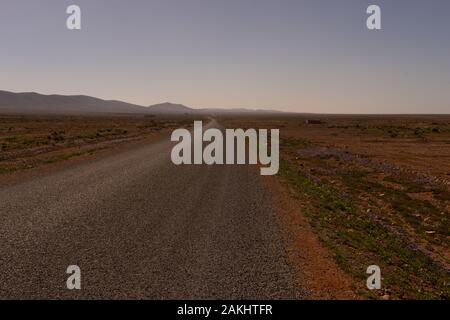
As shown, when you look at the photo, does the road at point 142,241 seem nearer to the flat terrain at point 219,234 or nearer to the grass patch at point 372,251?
the flat terrain at point 219,234

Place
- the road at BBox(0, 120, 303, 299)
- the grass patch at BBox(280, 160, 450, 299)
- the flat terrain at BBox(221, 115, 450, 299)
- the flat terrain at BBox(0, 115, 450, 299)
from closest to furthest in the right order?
1. the road at BBox(0, 120, 303, 299)
2. the flat terrain at BBox(0, 115, 450, 299)
3. the grass patch at BBox(280, 160, 450, 299)
4. the flat terrain at BBox(221, 115, 450, 299)

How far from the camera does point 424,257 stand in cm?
936

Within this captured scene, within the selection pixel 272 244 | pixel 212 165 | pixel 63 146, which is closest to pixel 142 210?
pixel 272 244

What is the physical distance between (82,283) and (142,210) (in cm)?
531

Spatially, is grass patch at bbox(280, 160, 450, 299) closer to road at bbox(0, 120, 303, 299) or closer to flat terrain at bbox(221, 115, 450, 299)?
flat terrain at bbox(221, 115, 450, 299)

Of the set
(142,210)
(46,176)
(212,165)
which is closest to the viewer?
(142,210)

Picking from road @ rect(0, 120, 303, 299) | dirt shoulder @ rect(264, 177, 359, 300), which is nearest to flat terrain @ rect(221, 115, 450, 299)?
dirt shoulder @ rect(264, 177, 359, 300)

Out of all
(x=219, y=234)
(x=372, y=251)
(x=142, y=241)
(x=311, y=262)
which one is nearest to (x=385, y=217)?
(x=372, y=251)

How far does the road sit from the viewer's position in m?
6.94

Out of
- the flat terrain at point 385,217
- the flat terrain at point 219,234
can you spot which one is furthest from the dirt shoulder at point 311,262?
the flat terrain at point 385,217

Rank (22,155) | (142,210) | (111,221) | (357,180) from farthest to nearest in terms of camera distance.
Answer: (22,155), (357,180), (142,210), (111,221)

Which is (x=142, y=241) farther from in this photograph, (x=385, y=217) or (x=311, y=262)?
(x=385, y=217)

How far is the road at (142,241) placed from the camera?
22.8 feet
